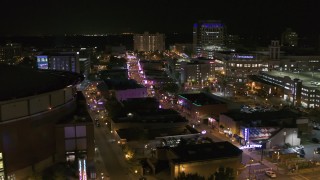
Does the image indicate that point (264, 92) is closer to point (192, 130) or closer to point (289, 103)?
point (289, 103)

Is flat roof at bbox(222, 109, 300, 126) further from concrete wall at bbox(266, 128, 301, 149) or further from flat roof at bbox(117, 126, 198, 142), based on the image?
flat roof at bbox(117, 126, 198, 142)

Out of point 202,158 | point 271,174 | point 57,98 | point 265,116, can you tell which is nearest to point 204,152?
point 202,158

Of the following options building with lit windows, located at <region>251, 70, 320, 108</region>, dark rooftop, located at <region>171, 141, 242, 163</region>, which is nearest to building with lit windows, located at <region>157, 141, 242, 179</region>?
dark rooftop, located at <region>171, 141, 242, 163</region>

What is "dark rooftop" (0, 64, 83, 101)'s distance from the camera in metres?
10.5

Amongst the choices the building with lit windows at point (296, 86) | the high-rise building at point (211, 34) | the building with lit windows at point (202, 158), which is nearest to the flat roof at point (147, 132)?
the building with lit windows at point (202, 158)

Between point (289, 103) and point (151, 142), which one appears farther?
point (289, 103)

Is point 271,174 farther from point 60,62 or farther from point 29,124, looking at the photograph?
point 60,62

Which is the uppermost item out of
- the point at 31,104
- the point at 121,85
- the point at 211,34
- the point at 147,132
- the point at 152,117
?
the point at 211,34

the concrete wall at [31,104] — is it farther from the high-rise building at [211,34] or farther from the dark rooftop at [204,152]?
the high-rise building at [211,34]

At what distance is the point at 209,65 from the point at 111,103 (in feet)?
46.9

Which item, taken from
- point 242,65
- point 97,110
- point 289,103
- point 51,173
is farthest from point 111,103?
point 242,65

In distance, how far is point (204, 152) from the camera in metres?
11.2

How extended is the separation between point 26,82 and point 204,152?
5877 millimetres

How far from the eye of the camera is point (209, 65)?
1209 inches
